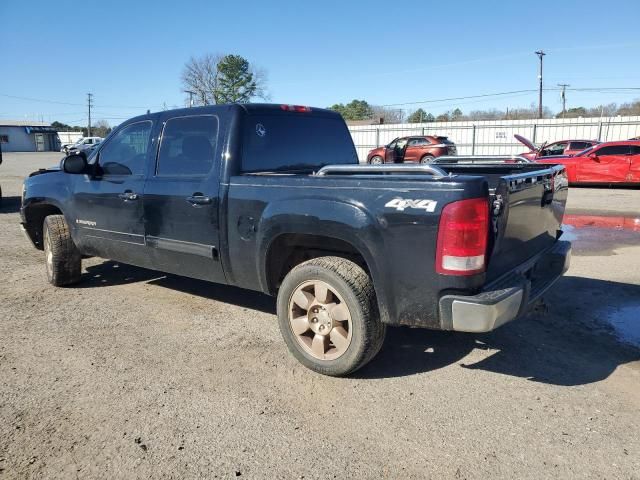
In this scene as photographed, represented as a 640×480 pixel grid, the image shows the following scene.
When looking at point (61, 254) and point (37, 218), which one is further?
point (37, 218)

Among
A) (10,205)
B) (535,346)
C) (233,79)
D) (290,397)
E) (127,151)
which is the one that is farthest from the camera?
(233,79)

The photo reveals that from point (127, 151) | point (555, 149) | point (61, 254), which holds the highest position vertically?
point (555, 149)

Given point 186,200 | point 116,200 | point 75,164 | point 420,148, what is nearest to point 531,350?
point 186,200

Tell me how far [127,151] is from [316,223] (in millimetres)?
2584

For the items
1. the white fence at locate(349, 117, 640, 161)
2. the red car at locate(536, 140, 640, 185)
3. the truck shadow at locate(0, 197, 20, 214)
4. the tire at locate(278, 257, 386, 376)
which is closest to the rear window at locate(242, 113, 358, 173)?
the tire at locate(278, 257, 386, 376)

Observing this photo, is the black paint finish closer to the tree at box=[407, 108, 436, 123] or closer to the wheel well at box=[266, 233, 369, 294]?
the wheel well at box=[266, 233, 369, 294]

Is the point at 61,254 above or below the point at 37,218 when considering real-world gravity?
below

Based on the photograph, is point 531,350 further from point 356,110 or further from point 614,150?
point 356,110

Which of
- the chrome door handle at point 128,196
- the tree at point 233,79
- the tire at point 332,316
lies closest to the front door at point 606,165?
the tire at point 332,316

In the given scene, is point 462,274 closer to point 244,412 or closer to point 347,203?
point 347,203

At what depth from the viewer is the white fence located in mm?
29719

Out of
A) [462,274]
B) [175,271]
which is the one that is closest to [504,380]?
[462,274]

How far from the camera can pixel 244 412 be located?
3086 mm

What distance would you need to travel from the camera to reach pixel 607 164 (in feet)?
51.4
